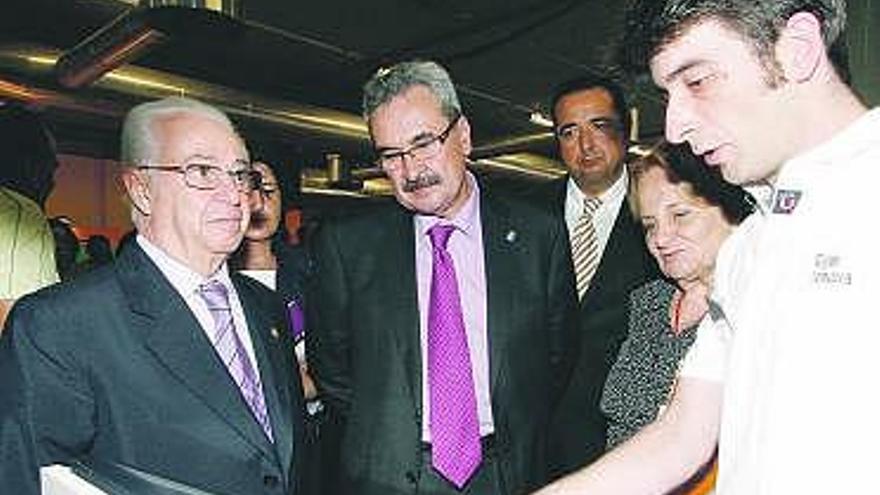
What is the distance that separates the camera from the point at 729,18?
1.26m


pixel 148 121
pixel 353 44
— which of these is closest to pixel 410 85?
pixel 148 121

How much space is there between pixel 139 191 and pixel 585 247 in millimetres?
1352

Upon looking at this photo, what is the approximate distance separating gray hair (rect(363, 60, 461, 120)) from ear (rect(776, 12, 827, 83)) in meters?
1.18

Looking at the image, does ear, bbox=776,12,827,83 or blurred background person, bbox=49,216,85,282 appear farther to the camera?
blurred background person, bbox=49,216,85,282

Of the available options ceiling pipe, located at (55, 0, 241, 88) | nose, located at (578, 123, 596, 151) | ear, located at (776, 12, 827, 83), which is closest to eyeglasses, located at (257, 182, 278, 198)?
ceiling pipe, located at (55, 0, 241, 88)

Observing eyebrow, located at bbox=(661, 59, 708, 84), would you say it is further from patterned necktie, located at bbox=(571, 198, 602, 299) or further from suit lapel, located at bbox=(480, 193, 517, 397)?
patterned necktie, located at bbox=(571, 198, 602, 299)

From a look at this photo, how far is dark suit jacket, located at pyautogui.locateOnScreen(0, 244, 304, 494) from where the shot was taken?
→ 5.26 ft

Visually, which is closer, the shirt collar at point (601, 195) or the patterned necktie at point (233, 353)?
the patterned necktie at point (233, 353)

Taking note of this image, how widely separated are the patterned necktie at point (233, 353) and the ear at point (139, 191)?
0.22 meters

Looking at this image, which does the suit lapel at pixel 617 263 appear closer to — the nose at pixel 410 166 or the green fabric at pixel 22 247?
the nose at pixel 410 166

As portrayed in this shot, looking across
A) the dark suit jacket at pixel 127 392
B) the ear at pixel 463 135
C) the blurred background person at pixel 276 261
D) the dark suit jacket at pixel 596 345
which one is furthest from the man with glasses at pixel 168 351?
the dark suit jacket at pixel 596 345

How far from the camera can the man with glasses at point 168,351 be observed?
1.62 metres

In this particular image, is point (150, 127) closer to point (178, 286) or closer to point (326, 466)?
point (178, 286)

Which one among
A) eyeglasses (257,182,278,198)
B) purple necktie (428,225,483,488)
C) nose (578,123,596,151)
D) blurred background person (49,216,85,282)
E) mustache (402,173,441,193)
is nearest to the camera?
purple necktie (428,225,483,488)
